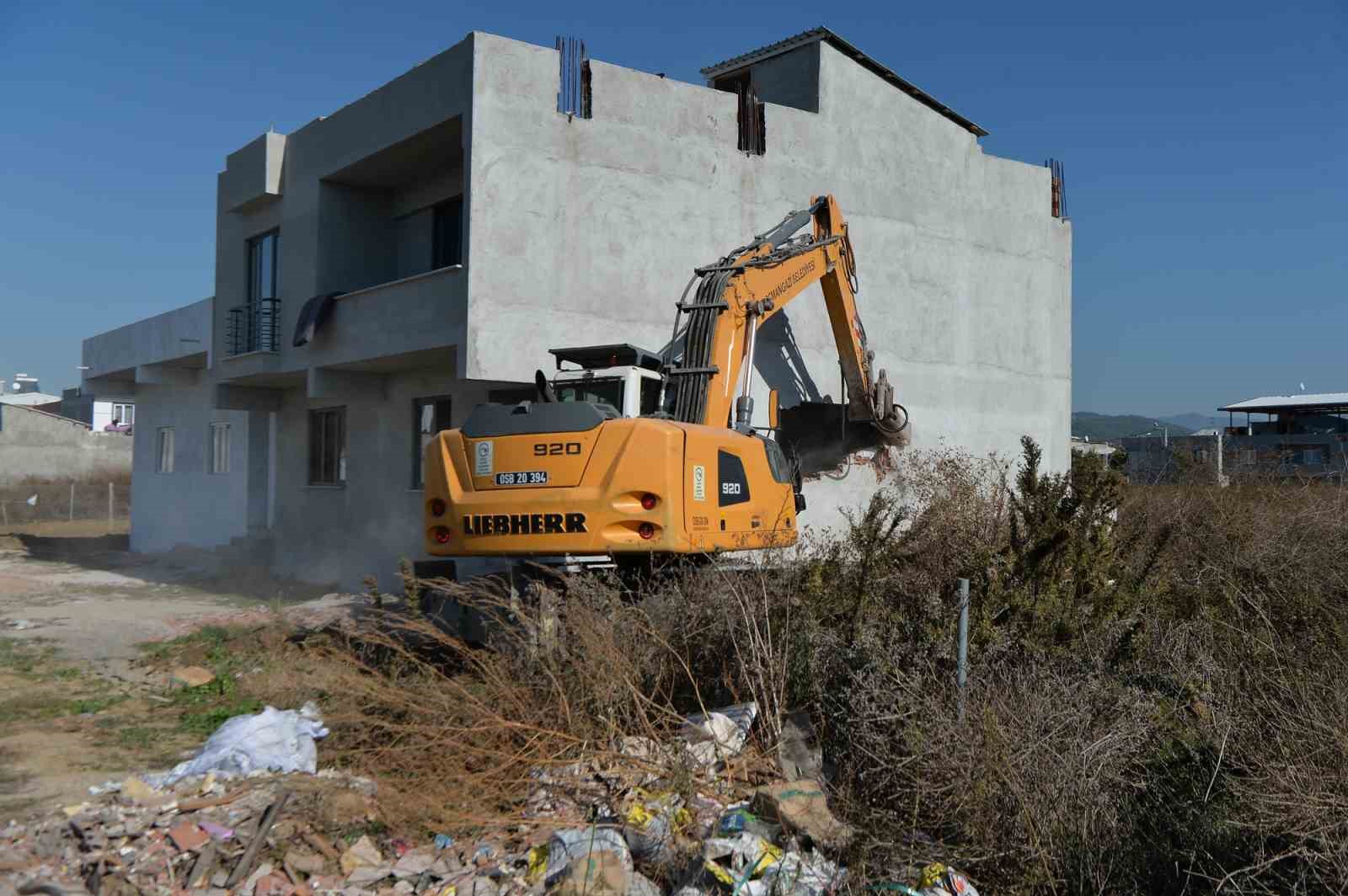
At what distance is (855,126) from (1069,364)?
7.18 m

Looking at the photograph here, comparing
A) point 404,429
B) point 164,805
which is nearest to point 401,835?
point 164,805

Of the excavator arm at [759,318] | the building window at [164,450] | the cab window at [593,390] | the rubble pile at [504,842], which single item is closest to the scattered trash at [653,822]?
the rubble pile at [504,842]

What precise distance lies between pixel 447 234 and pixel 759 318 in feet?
20.2

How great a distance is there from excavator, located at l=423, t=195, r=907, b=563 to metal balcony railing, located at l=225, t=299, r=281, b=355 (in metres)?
8.73

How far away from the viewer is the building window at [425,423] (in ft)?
53.8

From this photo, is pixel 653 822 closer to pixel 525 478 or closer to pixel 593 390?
pixel 525 478

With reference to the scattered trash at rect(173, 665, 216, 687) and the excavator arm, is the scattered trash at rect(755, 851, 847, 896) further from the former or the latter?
the scattered trash at rect(173, 665, 216, 687)

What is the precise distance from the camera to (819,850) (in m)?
5.43

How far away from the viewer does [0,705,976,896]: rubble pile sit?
534 centimetres

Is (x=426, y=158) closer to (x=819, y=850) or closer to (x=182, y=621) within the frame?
(x=182, y=621)

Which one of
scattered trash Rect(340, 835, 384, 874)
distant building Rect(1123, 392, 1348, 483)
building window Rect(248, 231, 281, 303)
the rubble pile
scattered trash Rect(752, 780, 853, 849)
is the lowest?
scattered trash Rect(340, 835, 384, 874)

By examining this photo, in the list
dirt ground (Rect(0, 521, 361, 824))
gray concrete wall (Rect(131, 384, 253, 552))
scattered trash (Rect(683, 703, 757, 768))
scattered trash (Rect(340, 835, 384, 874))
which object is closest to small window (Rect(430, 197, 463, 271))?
dirt ground (Rect(0, 521, 361, 824))

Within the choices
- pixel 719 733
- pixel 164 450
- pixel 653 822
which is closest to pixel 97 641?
pixel 719 733

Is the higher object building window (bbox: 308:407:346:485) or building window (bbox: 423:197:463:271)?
building window (bbox: 423:197:463:271)
